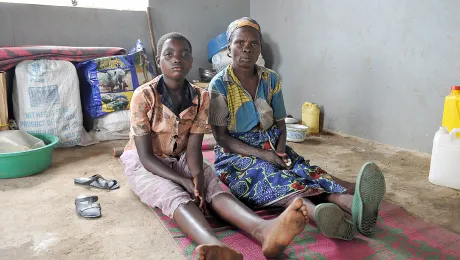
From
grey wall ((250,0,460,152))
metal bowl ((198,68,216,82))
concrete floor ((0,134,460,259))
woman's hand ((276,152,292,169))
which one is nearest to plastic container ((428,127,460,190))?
concrete floor ((0,134,460,259))

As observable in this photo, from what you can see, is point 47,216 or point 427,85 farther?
point 427,85

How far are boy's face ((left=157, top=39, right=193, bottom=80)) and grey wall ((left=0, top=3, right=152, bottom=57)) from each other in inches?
88.2

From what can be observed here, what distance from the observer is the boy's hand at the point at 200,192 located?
1.43m

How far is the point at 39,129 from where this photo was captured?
2.67 metres

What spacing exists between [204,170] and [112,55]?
6.46 feet

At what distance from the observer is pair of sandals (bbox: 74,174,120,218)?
5.21ft

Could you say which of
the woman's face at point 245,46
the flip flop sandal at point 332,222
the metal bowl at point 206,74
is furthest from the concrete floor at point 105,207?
the metal bowl at point 206,74

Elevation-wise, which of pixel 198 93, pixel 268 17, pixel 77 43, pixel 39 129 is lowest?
pixel 39 129

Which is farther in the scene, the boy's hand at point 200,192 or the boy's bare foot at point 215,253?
the boy's hand at point 200,192

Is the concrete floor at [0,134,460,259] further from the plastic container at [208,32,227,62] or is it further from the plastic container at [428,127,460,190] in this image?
the plastic container at [208,32,227,62]

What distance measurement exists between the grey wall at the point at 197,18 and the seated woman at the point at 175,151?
237 centimetres

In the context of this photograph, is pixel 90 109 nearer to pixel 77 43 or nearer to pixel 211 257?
pixel 77 43

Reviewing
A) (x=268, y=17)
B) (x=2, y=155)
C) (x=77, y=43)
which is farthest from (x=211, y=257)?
(x=268, y=17)

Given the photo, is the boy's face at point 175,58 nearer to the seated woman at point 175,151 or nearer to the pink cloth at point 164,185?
the seated woman at point 175,151
